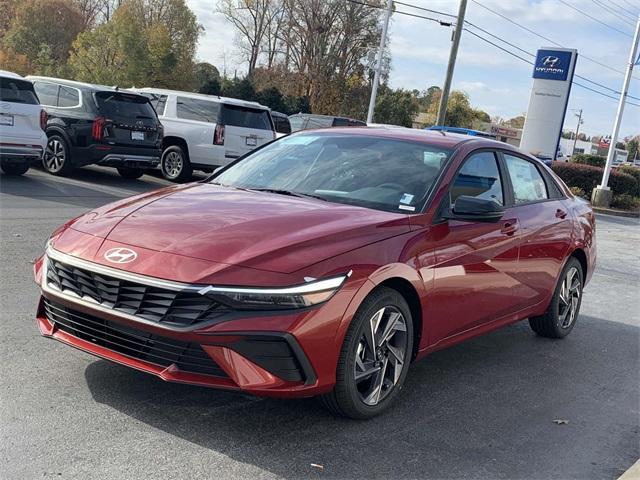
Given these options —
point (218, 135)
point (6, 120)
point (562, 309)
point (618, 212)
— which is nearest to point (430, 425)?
point (562, 309)

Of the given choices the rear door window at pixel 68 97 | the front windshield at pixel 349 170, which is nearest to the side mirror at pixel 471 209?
the front windshield at pixel 349 170

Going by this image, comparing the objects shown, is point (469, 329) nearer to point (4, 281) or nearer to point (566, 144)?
point (4, 281)

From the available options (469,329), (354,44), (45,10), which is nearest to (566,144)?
(354,44)

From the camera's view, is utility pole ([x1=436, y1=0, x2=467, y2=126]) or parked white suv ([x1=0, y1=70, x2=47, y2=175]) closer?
parked white suv ([x1=0, y1=70, x2=47, y2=175])

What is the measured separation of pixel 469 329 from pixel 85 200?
805 centimetres

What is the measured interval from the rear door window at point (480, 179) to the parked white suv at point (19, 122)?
9.14 meters

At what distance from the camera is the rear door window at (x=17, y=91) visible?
11750mm

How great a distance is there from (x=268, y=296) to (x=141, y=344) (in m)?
0.69

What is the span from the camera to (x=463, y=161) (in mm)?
4852

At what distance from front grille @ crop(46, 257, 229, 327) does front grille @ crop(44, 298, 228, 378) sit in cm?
10

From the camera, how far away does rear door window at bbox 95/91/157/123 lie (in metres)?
13.4

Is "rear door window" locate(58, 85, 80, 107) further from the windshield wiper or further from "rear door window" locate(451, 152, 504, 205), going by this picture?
"rear door window" locate(451, 152, 504, 205)

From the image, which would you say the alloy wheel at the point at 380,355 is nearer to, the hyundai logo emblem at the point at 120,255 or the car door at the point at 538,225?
the hyundai logo emblem at the point at 120,255

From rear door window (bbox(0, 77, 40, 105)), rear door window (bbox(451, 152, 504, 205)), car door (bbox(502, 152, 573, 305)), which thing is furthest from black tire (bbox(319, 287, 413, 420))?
rear door window (bbox(0, 77, 40, 105))
